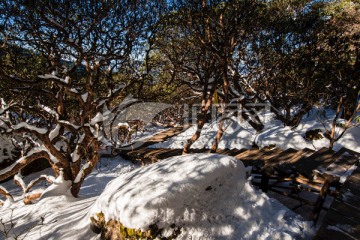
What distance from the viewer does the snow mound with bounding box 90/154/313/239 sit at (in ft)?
11.8

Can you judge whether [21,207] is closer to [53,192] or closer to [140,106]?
[53,192]

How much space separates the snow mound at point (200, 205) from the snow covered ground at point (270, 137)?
6496 mm

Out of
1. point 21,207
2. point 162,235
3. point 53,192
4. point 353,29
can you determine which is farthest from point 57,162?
point 353,29

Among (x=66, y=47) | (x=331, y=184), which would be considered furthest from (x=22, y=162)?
(x=331, y=184)

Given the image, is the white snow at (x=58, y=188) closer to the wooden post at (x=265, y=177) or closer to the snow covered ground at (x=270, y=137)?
the wooden post at (x=265, y=177)

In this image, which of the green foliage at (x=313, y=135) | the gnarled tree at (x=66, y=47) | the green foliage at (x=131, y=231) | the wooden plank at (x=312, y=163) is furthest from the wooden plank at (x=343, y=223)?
the green foliage at (x=313, y=135)

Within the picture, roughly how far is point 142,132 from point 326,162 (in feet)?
52.3

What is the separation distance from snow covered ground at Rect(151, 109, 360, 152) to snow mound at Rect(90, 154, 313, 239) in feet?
21.3

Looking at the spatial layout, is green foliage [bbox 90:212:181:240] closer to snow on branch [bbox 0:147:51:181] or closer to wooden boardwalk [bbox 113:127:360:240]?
wooden boardwalk [bbox 113:127:360:240]

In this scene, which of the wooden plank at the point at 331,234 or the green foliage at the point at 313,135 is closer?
the wooden plank at the point at 331,234

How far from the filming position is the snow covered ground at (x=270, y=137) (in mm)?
9563

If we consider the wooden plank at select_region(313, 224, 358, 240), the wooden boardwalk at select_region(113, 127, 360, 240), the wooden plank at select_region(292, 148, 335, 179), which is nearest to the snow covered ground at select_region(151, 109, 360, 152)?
the wooden boardwalk at select_region(113, 127, 360, 240)

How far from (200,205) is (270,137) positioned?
7933 millimetres

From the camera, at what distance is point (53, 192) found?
6.52 metres
